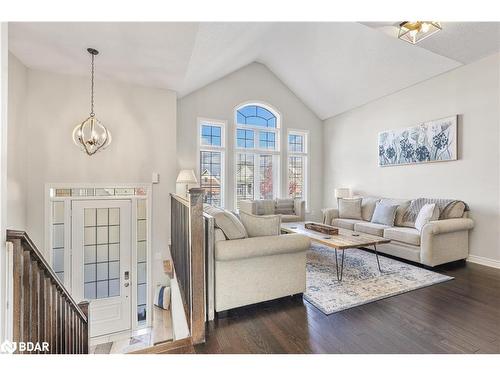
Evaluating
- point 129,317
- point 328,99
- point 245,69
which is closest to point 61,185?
point 129,317

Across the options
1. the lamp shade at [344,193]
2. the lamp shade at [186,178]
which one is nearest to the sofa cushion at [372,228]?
the lamp shade at [344,193]

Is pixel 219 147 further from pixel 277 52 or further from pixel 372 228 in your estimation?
pixel 372 228

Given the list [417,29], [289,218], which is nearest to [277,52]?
[417,29]

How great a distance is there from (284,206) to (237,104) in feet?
8.99

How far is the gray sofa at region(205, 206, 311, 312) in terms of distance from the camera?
6.94 ft

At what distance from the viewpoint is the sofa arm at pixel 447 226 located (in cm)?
322

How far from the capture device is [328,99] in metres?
6.07

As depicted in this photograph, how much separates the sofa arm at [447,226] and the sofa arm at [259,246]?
6.70 feet

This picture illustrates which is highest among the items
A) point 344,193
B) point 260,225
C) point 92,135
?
point 92,135

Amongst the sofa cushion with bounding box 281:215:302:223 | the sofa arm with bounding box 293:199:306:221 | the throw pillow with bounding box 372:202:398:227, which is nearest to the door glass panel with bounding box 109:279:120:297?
the sofa cushion with bounding box 281:215:302:223

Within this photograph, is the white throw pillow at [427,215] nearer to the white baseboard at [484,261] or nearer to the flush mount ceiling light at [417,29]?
the white baseboard at [484,261]

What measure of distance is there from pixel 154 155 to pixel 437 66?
4.89 metres

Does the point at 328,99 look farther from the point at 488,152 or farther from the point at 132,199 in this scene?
the point at 132,199

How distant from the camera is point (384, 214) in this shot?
4262 millimetres
